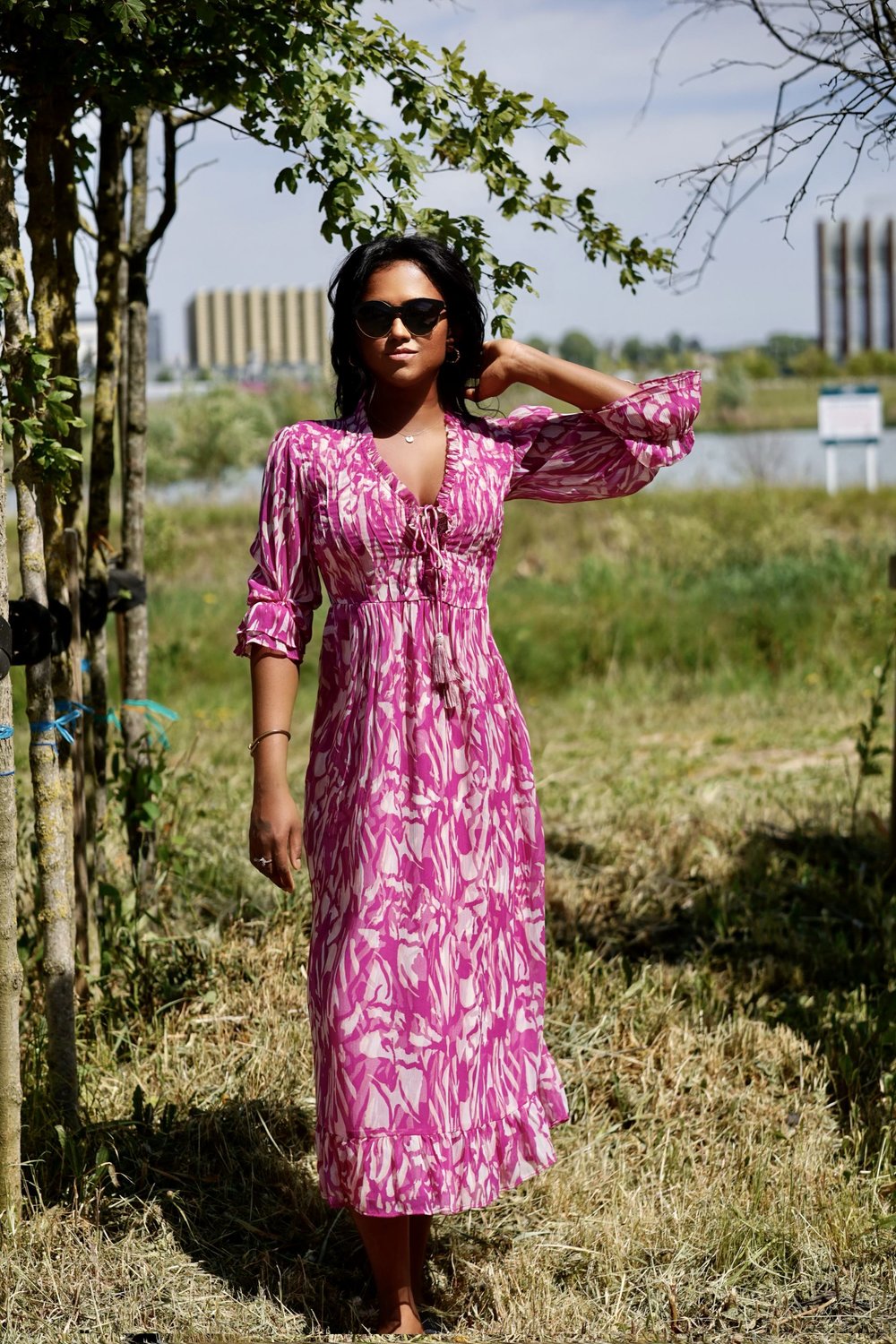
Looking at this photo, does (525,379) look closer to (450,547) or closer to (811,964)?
(450,547)

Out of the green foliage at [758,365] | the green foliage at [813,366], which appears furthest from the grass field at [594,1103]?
the green foliage at [813,366]

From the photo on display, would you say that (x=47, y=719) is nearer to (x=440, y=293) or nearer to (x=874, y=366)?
(x=440, y=293)

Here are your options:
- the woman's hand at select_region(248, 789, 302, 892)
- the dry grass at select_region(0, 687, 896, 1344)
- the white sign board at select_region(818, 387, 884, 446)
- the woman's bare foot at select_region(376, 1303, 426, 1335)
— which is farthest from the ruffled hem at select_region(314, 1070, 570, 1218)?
the white sign board at select_region(818, 387, 884, 446)

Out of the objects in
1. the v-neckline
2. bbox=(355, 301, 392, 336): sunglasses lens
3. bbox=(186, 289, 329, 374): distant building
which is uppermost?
bbox=(186, 289, 329, 374): distant building

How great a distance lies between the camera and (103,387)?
3.76 metres

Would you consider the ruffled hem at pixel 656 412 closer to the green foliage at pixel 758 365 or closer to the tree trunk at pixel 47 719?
the tree trunk at pixel 47 719

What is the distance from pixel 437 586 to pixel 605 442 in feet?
1.45

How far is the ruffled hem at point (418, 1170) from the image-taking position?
2.43 m

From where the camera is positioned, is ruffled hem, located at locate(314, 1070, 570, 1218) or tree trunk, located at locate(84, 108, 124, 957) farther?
tree trunk, located at locate(84, 108, 124, 957)

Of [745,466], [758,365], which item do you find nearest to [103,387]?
[745,466]

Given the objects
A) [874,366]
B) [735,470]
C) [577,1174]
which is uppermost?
[874,366]

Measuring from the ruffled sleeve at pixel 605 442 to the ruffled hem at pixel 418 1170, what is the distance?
1.07 m

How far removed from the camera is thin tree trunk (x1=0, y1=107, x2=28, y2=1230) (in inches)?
107

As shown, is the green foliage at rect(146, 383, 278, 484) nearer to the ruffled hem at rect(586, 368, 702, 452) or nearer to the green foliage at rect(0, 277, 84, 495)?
the green foliage at rect(0, 277, 84, 495)
